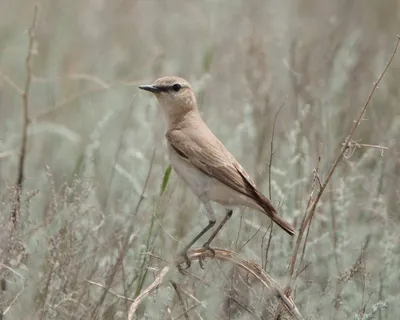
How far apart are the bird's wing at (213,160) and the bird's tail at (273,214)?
57 millimetres

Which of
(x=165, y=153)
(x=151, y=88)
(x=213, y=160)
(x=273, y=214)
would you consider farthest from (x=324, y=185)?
(x=165, y=153)

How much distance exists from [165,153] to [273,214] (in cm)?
176

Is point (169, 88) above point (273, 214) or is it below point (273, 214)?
above

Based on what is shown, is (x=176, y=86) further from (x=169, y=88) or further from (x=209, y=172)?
(x=209, y=172)

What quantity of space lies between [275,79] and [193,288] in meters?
3.21

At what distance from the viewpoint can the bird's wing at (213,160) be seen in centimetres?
345

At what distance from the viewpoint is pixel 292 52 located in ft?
17.1

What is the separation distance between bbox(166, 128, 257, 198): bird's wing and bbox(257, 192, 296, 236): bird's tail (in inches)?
2.2

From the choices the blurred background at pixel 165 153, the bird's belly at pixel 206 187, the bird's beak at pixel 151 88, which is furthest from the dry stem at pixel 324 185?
the bird's beak at pixel 151 88

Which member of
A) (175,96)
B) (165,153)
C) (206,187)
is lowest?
(165,153)

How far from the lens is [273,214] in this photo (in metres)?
3.28

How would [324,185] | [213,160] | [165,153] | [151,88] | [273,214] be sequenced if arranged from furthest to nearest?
[165,153] → [151,88] → [213,160] → [273,214] → [324,185]

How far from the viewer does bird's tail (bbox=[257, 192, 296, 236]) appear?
322 centimetres

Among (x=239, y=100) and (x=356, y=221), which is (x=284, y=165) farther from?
(x=239, y=100)
